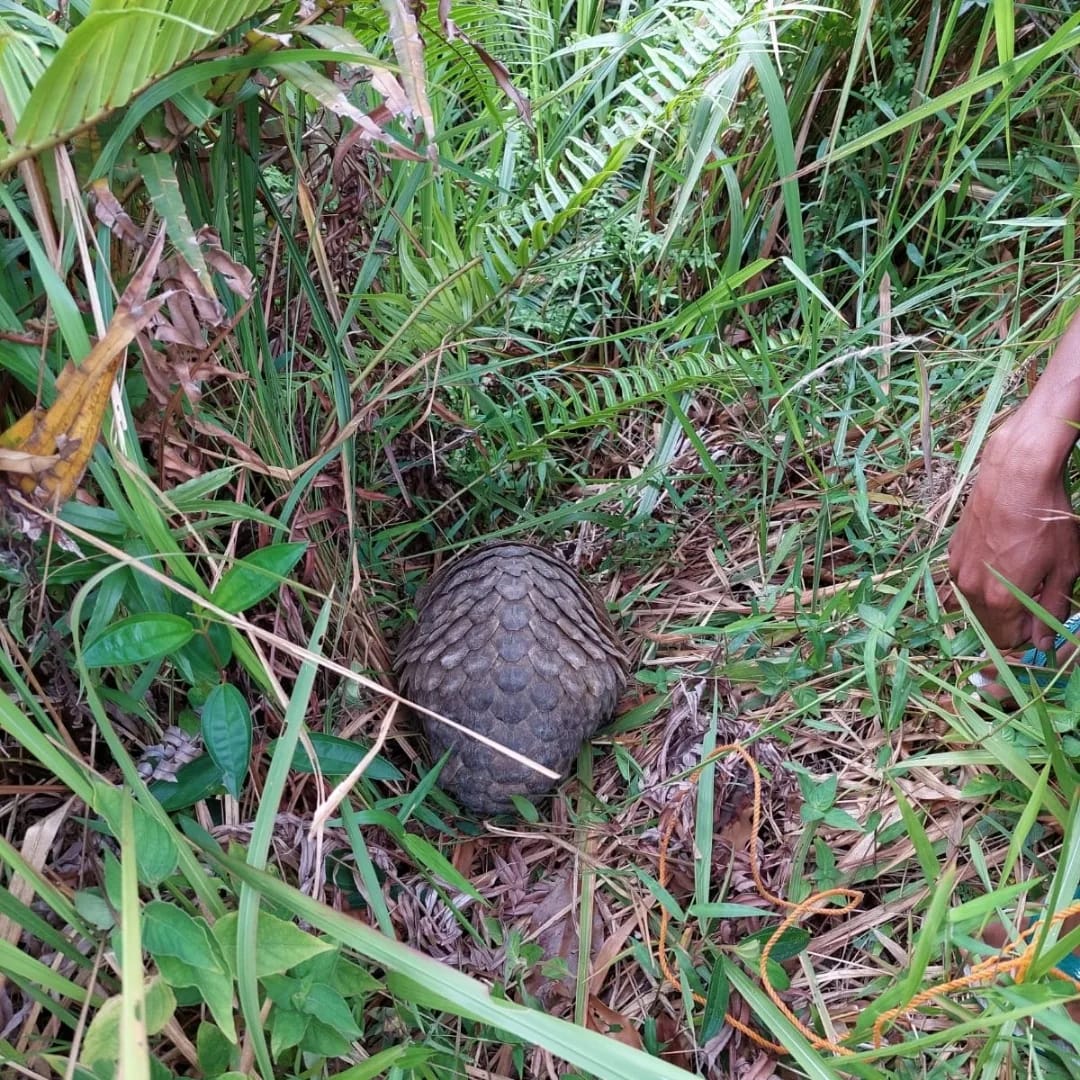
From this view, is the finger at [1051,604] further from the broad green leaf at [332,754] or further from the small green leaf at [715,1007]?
the broad green leaf at [332,754]

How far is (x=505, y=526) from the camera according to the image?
197 centimetres

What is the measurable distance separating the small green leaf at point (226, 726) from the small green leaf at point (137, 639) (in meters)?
0.09

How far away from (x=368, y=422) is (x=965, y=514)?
3.40 feet

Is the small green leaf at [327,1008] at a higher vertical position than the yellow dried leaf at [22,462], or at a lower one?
lower

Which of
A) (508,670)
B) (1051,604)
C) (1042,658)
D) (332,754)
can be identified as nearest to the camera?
(332,754)

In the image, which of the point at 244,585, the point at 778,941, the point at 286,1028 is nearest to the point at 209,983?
the point at 286,1028

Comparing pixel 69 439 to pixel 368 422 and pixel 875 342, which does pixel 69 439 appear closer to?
pixel 368 422

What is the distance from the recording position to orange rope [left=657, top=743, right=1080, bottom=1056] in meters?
1.11

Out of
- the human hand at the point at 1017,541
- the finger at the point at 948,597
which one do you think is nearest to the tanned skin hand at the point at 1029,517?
the human hand at the point at 1017,541

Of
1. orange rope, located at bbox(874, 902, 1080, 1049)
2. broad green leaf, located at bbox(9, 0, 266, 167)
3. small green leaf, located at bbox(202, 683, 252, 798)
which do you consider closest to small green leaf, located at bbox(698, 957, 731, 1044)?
orange rope, located at bbox(874, 902, 1080, 1049)

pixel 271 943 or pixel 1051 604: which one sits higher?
pixel 271 943

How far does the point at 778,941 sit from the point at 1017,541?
2.26 feet

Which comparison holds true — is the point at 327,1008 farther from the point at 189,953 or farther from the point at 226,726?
the point at 226,726

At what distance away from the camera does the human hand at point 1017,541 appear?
126 centimetres
